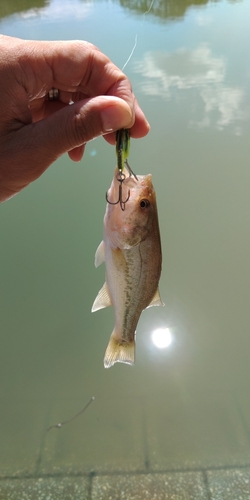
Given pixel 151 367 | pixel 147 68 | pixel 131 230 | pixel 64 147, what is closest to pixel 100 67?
pixel 64 147

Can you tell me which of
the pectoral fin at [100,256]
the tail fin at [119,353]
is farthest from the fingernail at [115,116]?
the tail fin at [119,353]

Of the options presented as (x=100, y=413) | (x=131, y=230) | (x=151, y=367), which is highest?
(x=131, y=230)

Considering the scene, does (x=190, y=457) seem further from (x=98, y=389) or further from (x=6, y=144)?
(x=6, y=144)

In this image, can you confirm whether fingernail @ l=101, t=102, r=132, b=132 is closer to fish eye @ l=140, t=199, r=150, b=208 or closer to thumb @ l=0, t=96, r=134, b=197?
thumb @ l=0, t=96, r=134, b=197

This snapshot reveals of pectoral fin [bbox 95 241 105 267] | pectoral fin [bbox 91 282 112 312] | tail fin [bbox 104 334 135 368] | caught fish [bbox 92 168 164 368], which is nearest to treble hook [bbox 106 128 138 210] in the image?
caught fish [bbox 92 168 164 368]

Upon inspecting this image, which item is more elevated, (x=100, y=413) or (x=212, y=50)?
(x=212, y=50)

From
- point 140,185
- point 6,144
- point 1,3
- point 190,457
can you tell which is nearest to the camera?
point 6,144

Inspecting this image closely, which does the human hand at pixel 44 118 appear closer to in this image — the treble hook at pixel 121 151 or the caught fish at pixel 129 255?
the treble hook at pixel 121 151

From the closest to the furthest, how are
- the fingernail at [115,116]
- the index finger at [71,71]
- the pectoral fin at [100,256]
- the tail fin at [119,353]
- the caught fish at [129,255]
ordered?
the fingernail at [115,116], the index finger at [71,71], the caught fish at [129,255], the pectoral fin at [100,256], the tail fin at [119,353]

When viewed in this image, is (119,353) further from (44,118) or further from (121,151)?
(44,118)
